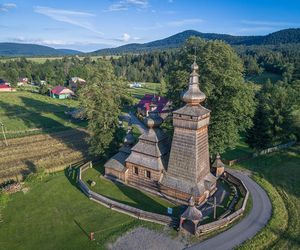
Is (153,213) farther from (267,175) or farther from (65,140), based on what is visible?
(65,140)

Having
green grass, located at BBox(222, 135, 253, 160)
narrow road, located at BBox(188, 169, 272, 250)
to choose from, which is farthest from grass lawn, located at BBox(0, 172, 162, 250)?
green grass, located at BBox(222, 135, 253, 160)

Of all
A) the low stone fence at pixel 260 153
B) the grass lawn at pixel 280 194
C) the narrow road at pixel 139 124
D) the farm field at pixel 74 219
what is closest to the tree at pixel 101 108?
the farm field at pixel 74 219

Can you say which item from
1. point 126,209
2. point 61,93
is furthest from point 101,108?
point 61,93

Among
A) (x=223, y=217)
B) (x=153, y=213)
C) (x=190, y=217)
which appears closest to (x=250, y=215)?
(x=223, y=217)

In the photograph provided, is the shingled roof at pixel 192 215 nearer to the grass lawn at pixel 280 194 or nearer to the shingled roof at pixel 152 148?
the grass lawn at pixel 280 194

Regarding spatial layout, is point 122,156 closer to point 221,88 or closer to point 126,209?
point 126,209
